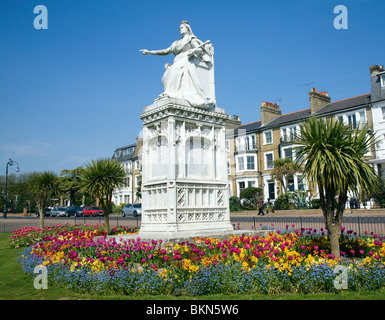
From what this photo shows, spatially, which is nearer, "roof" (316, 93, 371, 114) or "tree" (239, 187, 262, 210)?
"roof" (316, 93, 371, 114)

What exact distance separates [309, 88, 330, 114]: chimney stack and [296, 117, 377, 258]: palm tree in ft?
126

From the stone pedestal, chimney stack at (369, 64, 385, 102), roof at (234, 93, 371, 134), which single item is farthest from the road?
chimney stack at (369, 64, 385, 102)

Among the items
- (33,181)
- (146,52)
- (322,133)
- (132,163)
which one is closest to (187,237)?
(322,133)

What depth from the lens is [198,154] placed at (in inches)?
524

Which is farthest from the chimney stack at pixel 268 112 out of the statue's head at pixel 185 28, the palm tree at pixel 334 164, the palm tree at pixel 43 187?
the palm tree at pixel 334 164

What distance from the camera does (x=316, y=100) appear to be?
149ft

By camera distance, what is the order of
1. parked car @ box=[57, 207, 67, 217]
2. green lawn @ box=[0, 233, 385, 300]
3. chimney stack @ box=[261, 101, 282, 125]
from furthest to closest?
parked car @ box=[57, 207, 67, 217] → chimney stack @ box=[261, 101, 282, 125] → green lawn @ box=[0, 233, 385, 300]

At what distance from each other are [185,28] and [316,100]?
116 ft

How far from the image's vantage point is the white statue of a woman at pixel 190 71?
1361 cm

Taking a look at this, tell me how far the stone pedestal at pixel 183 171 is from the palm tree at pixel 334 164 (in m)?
4.70

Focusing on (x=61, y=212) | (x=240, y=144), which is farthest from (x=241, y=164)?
(x=61, y=212)

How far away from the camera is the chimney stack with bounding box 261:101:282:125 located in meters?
50.9

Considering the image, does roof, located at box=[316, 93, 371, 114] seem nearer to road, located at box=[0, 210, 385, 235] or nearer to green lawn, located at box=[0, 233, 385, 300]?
road, located at box=[0, 210, 385, 235]

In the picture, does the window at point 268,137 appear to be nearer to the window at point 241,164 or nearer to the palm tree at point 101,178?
the window at point 241,164
